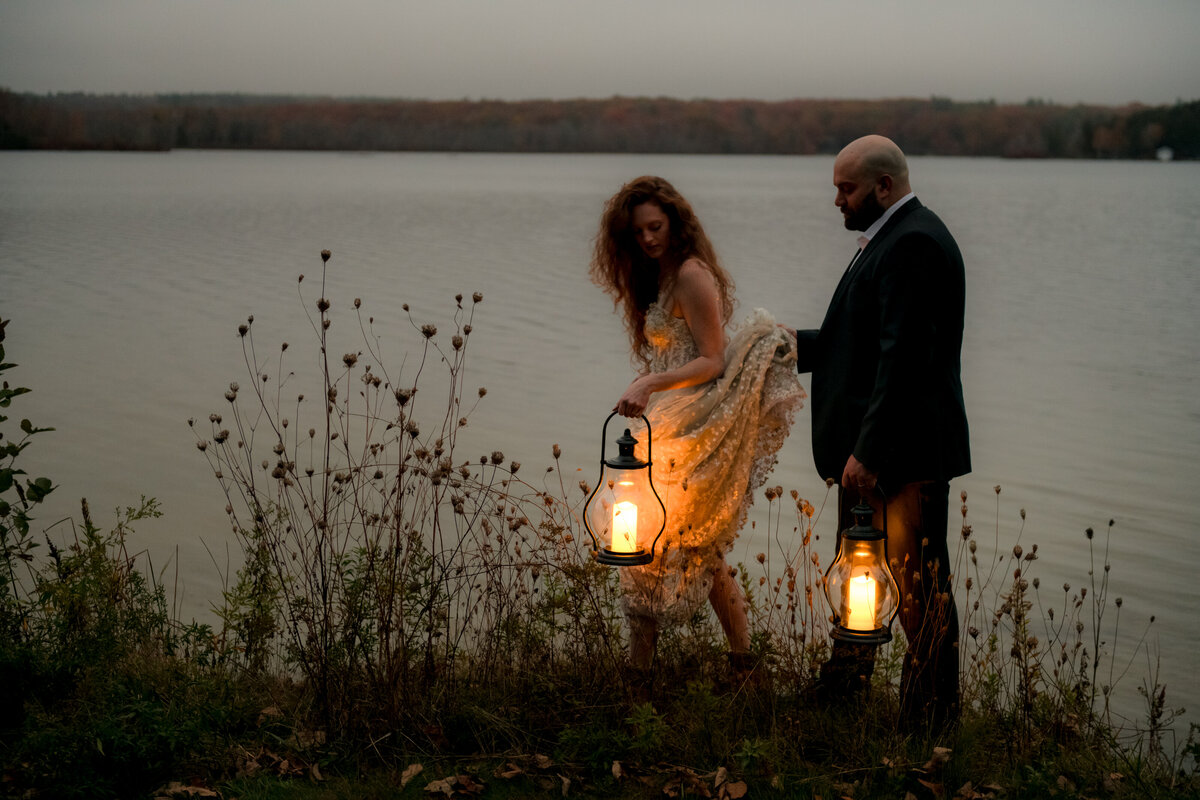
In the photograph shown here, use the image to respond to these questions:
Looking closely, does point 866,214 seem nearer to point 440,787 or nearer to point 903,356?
point 903,356

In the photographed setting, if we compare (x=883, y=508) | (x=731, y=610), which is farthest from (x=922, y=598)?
(x=731, y=610)

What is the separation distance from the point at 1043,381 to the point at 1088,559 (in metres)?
6.78

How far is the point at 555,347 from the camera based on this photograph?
1523 centimetres

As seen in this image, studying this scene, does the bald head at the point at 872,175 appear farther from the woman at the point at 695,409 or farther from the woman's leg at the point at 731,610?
the woman's leg at the point at 731,610

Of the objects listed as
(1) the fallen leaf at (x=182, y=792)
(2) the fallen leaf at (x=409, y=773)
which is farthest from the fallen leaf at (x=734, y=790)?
(1) the fallen leaf at (x=182, y=792)

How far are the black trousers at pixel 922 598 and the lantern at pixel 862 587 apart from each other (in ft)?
0.97

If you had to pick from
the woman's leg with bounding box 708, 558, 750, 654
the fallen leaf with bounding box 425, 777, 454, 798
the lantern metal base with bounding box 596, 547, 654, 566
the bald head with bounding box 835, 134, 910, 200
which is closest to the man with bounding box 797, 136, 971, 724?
the bald head with bounding box 835, 134, 910, 200

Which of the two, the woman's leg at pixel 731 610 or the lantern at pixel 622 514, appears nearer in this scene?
the lantern at pixel 622 514

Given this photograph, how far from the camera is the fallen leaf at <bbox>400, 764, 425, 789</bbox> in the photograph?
3.86 m

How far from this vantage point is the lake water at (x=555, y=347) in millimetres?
8008

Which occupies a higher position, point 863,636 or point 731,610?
point 863,636

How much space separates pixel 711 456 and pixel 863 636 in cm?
110

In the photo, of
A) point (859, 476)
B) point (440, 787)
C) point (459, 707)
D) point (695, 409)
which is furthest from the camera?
point (695, 409)

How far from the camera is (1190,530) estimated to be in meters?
7.94
